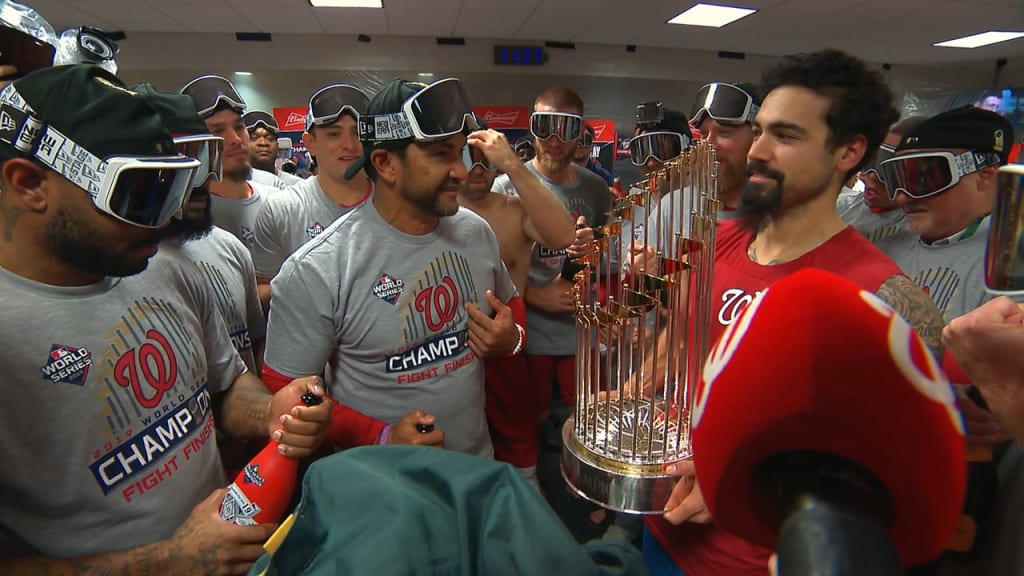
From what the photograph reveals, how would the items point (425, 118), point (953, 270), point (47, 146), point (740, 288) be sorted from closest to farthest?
point (47, 146), point (740, 288), point (425, 118), point (953, 270)

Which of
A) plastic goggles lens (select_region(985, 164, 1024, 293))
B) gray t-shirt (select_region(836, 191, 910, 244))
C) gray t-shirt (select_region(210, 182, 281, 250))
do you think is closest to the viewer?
plastic goggles lens (select_region(985, 164, 1024, 293))

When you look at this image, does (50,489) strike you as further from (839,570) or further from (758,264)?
(758,264)

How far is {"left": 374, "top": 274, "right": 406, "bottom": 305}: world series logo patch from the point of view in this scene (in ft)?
5.11

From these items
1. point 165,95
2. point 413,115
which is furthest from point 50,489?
point 165,95

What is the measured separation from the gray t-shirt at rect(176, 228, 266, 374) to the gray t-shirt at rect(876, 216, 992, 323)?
249 cm

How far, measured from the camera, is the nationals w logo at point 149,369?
1095mm

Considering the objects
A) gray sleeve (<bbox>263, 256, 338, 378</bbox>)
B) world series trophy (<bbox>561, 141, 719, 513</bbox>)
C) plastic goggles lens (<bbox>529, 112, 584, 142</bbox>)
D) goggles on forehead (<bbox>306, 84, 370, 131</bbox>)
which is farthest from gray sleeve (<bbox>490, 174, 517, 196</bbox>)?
world series trophy (<bbox>561, 141, 719, 513</bbox>)

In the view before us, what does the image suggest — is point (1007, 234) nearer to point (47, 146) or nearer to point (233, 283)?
point (47, 146)

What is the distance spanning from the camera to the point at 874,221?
104 inches

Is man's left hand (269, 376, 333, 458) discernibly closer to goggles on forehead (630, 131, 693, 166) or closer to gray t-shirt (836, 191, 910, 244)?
gray t-shirt (836, 191, 910, 244)

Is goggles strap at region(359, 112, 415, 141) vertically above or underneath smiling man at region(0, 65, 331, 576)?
above

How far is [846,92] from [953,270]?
1093mm

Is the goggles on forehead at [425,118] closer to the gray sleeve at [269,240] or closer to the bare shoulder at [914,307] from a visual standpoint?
the gray sleeve at [269,240]

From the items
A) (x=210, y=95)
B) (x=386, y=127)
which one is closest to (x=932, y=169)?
(x=386, y=127)
